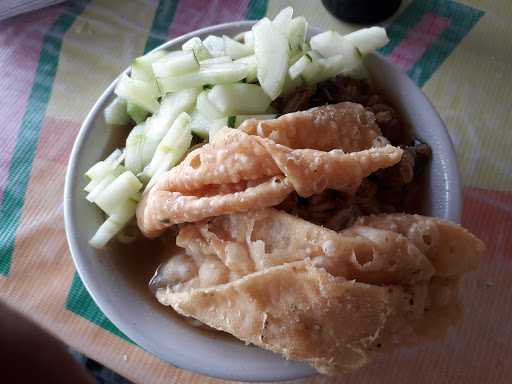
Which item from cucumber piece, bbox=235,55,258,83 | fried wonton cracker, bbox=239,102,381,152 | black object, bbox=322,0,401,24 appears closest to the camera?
fried wonton cracker, bbox=239,102,381,152

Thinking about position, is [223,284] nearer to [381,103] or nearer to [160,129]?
[160,129]

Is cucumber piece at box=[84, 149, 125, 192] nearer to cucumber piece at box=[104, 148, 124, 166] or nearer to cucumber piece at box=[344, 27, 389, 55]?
cucumber piece at box=[104, 148, 124, 166]

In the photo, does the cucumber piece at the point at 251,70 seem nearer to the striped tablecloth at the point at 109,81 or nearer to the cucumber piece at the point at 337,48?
the cucumber piece at the point at 337,48

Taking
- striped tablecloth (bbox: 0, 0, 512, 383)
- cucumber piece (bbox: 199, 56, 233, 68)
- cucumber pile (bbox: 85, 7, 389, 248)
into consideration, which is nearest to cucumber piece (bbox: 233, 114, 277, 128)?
cucumber pile (bbox: 85, 7, 389, 248)

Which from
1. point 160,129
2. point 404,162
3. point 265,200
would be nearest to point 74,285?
point 160,129

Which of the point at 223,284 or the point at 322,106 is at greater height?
the point at 322,106

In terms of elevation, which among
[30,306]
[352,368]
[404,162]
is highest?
[404,162]

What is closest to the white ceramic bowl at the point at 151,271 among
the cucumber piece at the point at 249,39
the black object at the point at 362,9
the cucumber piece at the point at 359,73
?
the cucumber piece at the point at 359,73
